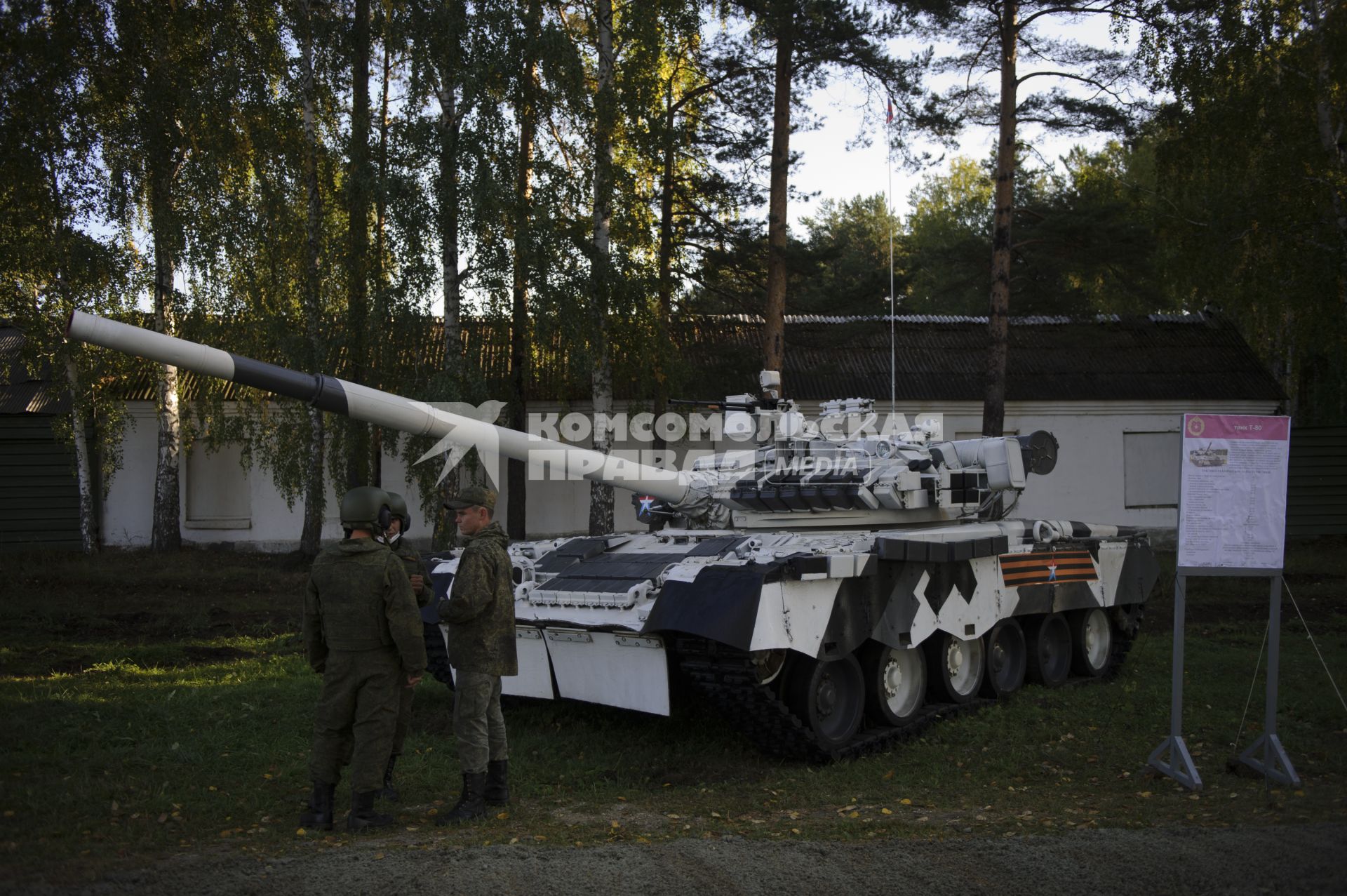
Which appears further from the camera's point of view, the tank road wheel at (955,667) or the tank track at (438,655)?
the tank road wheel at (955,667)

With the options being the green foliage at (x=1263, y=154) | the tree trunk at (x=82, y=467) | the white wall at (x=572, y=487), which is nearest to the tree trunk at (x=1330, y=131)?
the green foliage at (x=1263, y=154)

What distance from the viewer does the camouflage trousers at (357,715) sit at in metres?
5.65

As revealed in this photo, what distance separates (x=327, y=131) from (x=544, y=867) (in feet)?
37.9

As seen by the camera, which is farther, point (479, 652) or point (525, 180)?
point (525, 180)

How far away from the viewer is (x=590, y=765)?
7215mm

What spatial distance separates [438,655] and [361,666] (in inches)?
105

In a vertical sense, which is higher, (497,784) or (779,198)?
(779,198)

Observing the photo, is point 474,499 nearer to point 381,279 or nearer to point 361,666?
point 361,666

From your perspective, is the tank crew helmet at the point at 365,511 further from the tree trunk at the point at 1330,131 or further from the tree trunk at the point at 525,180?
the tree trunk at the point at 1330,131

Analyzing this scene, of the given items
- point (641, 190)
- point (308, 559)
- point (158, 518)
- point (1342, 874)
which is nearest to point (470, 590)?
point (1342, 874)

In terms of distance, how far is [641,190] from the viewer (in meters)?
14.8

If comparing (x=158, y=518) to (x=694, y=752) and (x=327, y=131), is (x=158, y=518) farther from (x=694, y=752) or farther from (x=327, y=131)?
(x=694, y=752)

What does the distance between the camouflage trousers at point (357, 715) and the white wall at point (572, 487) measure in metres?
12.2

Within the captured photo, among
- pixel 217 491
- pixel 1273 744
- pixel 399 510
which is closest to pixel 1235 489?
pixel 1273 744
